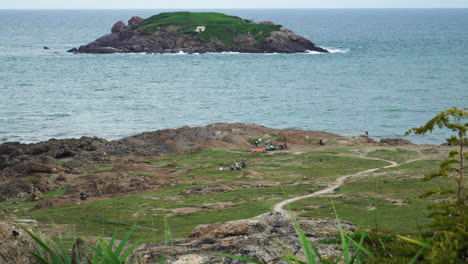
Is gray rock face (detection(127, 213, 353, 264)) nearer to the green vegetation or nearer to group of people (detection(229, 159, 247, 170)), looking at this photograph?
group of people (detection(229, 159, 247, 170))

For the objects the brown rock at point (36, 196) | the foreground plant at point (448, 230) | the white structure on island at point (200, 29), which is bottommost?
the brown rock at point (36, 196)

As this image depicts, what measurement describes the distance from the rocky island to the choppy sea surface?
4995 mm

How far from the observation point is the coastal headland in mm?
14438

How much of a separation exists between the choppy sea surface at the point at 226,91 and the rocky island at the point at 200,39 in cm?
500

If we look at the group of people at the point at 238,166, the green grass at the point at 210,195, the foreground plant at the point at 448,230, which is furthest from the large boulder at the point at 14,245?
the group of people at the point at 238,166

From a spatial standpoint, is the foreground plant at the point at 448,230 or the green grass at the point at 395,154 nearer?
the foreground plant at the point at 448,230

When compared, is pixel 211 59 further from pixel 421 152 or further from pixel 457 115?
pixel 457 115

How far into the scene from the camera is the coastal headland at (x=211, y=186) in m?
14.4

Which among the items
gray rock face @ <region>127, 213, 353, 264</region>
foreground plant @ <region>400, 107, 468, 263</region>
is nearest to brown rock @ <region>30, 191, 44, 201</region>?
gray rock face @ <region>127, 213, 353, 264</region>

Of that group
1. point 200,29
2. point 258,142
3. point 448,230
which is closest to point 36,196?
point 258,142

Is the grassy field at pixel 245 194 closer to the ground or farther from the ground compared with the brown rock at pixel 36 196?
farther from the ground

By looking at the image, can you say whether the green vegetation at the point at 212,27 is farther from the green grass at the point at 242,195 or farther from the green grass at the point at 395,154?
the green grass at the point at 242,195

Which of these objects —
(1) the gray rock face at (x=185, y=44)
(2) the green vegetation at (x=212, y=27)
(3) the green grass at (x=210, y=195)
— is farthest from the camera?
(2) the green vegetation at (x=212, y=27)

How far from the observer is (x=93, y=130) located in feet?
206
